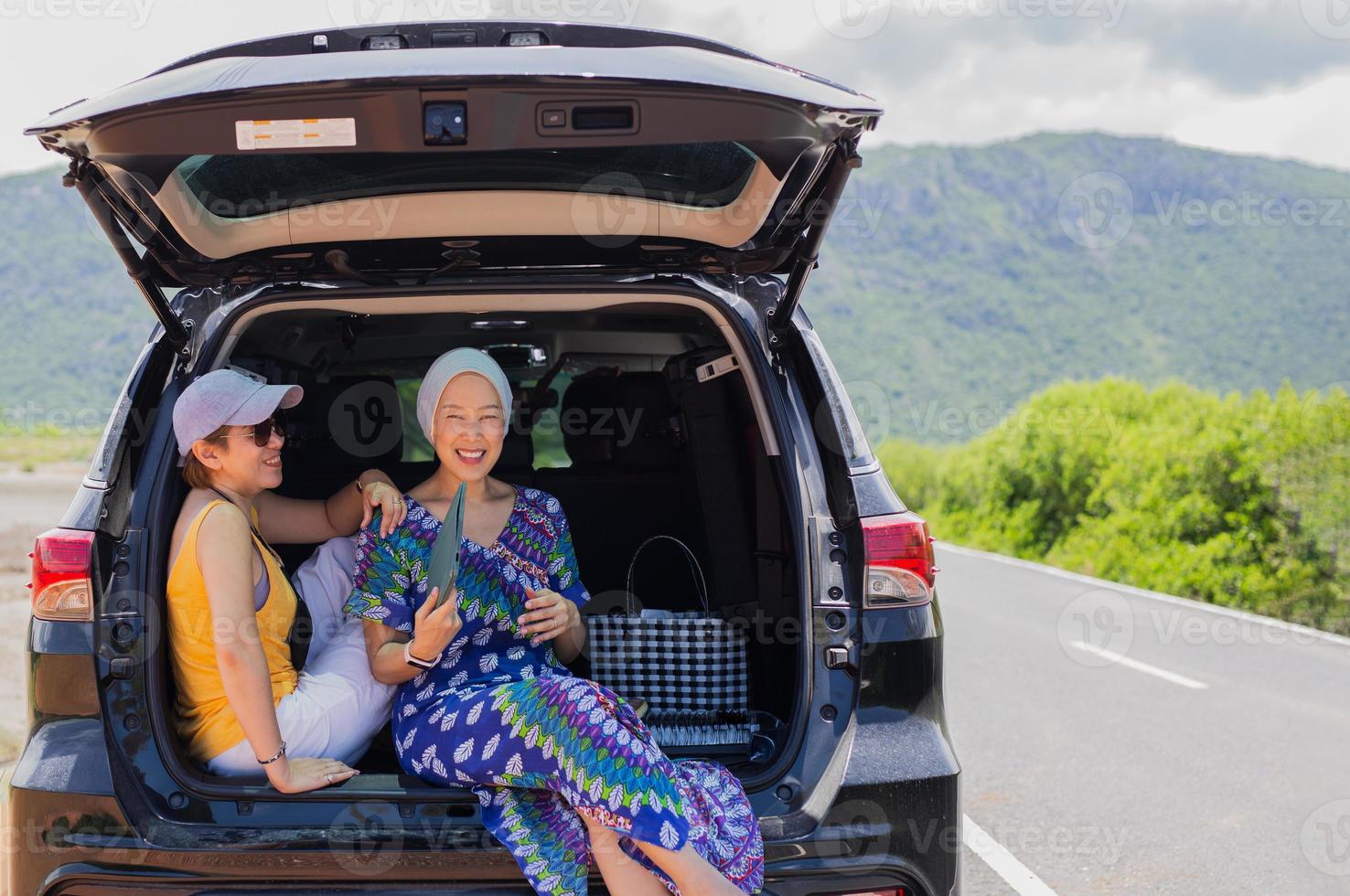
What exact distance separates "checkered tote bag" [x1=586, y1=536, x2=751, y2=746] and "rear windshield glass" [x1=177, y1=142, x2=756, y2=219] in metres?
1.13

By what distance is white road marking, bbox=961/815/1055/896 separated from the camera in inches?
148

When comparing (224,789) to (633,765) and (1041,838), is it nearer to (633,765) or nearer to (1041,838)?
(633,765)

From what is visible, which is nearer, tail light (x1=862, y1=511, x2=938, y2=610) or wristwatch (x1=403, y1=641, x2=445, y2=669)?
tail light (x1=862, y1=511, x2=938, y2=610)

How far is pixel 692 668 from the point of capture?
10.2 ft

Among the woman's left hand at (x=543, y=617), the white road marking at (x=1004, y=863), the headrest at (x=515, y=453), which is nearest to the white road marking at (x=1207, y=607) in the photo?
the white road marking at (x=1004, y=863)

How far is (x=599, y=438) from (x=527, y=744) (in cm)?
182

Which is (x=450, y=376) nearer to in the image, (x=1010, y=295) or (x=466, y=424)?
(x=466, y=424)

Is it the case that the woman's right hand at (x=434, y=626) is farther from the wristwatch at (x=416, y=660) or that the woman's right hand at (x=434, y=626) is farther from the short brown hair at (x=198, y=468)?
the short brown hair at (x=198, y=468)

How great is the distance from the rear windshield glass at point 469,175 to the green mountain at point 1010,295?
5560 centimetres

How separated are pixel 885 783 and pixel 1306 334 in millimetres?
83977

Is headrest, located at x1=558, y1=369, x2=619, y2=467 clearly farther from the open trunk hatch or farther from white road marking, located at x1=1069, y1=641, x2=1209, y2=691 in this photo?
white road marking, located at x1=1069, y1=641, x2=1209, y2=691

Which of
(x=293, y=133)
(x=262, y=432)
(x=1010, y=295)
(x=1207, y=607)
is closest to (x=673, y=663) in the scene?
(x=262, y=432)

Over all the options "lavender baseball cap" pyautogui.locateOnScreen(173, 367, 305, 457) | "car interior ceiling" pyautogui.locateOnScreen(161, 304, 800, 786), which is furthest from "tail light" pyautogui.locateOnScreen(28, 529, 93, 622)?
"car interior ceiling" pyautogui.locateOnScreen(161, 304, 800, 786)

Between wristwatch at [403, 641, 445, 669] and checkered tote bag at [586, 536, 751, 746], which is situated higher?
wristwatch at [403, 641, 445, 669]
